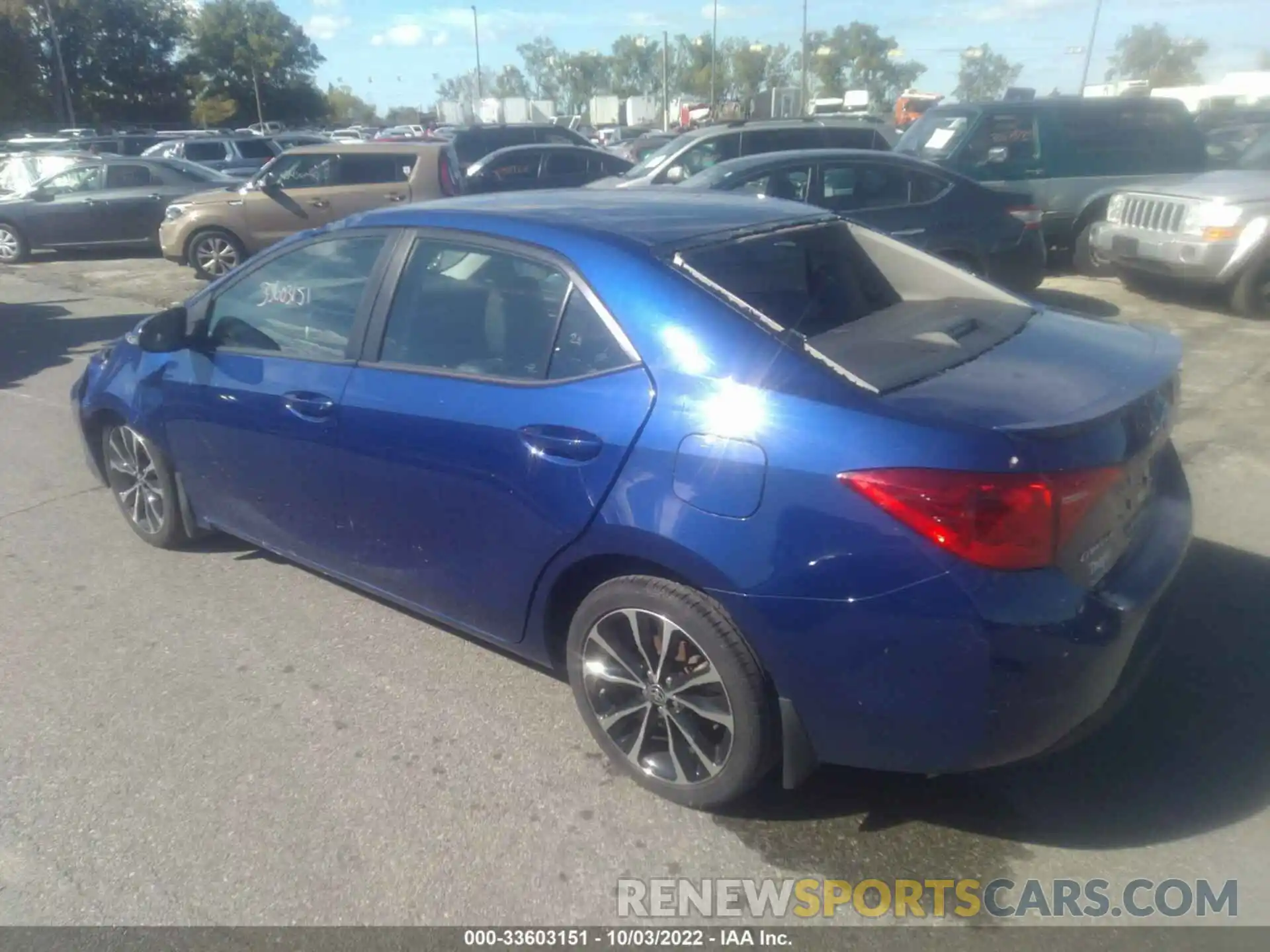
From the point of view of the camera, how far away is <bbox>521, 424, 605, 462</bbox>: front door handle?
3.03 m

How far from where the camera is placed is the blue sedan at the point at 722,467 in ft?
8.41

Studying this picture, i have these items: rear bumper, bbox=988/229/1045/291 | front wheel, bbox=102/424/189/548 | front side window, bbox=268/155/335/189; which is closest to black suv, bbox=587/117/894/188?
rear bumper, bbox=988/229/1045/291

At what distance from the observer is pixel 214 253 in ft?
43.9

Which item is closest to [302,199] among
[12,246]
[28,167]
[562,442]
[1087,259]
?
[12,246]

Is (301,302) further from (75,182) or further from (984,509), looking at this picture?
(75,182)

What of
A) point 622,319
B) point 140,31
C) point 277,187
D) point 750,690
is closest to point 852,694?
point 750,690

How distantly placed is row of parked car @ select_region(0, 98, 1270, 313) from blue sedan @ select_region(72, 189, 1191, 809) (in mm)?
2212

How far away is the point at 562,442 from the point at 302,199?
11514 mm

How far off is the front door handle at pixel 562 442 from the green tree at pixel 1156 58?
94.7 meters

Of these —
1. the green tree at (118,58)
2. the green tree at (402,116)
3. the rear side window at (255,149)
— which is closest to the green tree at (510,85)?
the green tree at (402,116)

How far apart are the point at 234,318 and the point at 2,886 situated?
7.55 ft

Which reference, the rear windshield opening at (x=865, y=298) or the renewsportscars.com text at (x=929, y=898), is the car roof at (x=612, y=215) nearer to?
the rear windshield opening at (x=865, y=298)

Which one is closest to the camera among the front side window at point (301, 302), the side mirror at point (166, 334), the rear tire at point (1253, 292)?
the front side window at point (301, 302)

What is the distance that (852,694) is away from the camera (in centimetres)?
269
